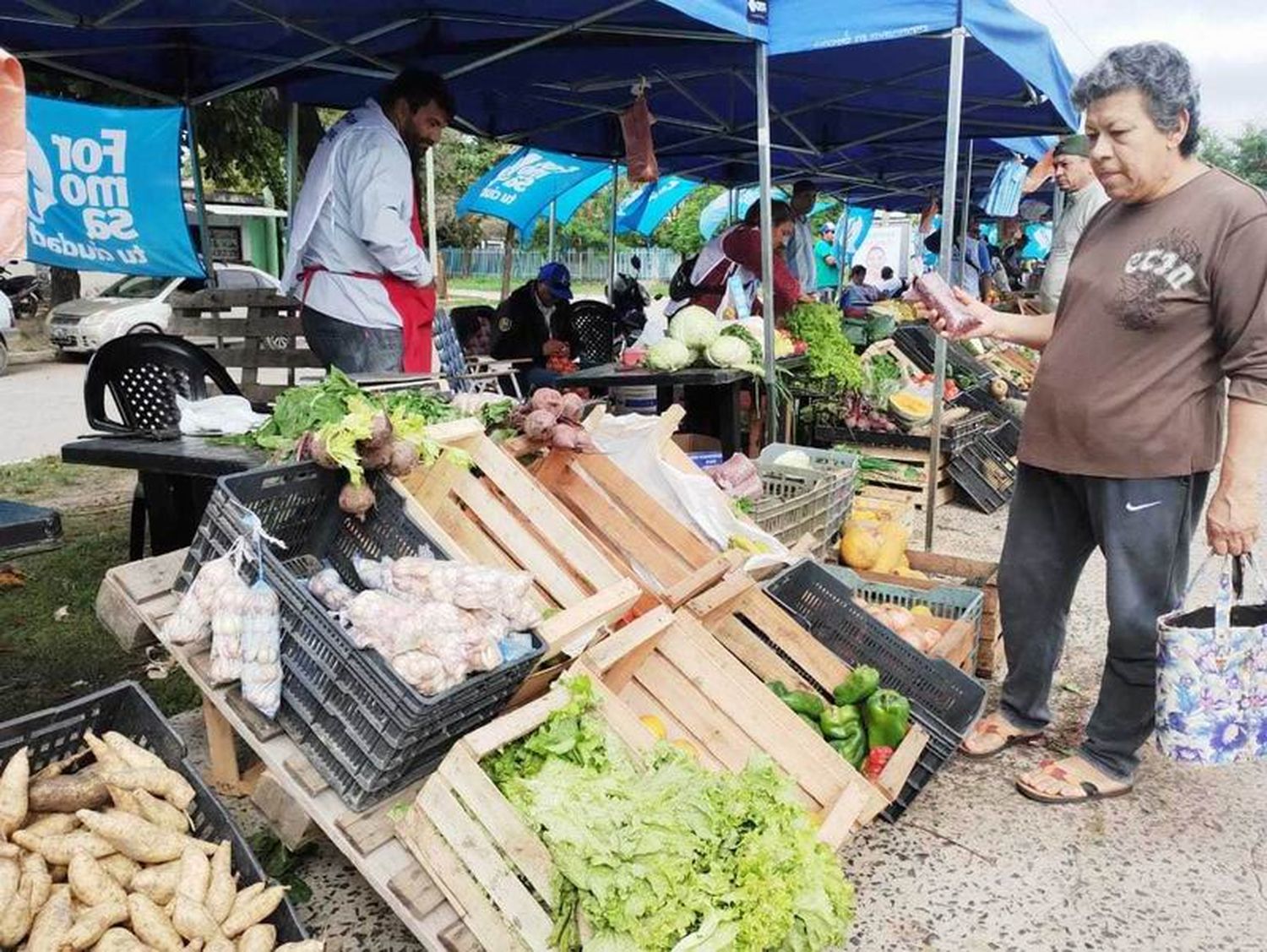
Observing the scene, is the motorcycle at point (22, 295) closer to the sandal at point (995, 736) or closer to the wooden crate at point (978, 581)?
the wooden crate at point (978, 581)

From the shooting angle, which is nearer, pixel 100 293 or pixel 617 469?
pixel 617 469

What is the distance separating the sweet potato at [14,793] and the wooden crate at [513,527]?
1164mm

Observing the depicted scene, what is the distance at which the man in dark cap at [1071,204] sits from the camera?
5.26m

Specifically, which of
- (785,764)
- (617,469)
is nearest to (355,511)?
(617,469)

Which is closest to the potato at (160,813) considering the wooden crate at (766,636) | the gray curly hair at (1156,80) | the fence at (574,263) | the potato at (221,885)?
the potato at (221,885)

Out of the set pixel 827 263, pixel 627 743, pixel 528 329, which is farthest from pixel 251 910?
pixel 827 263

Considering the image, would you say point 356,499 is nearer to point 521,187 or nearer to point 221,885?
point 221,885

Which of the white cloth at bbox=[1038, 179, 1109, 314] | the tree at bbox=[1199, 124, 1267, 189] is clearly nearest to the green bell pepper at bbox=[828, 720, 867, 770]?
the white cloth at bbox=[1038, 179, 1109, 314]

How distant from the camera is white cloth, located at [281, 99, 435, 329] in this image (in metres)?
4.34

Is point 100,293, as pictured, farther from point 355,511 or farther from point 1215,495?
point 1215,495

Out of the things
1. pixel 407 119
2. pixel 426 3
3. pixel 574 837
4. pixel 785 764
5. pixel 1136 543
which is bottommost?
pixel 785 764

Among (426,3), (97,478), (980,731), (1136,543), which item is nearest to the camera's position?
(1136,543)

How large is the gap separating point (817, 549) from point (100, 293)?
16559 millimetres

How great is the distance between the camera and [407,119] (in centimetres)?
459
